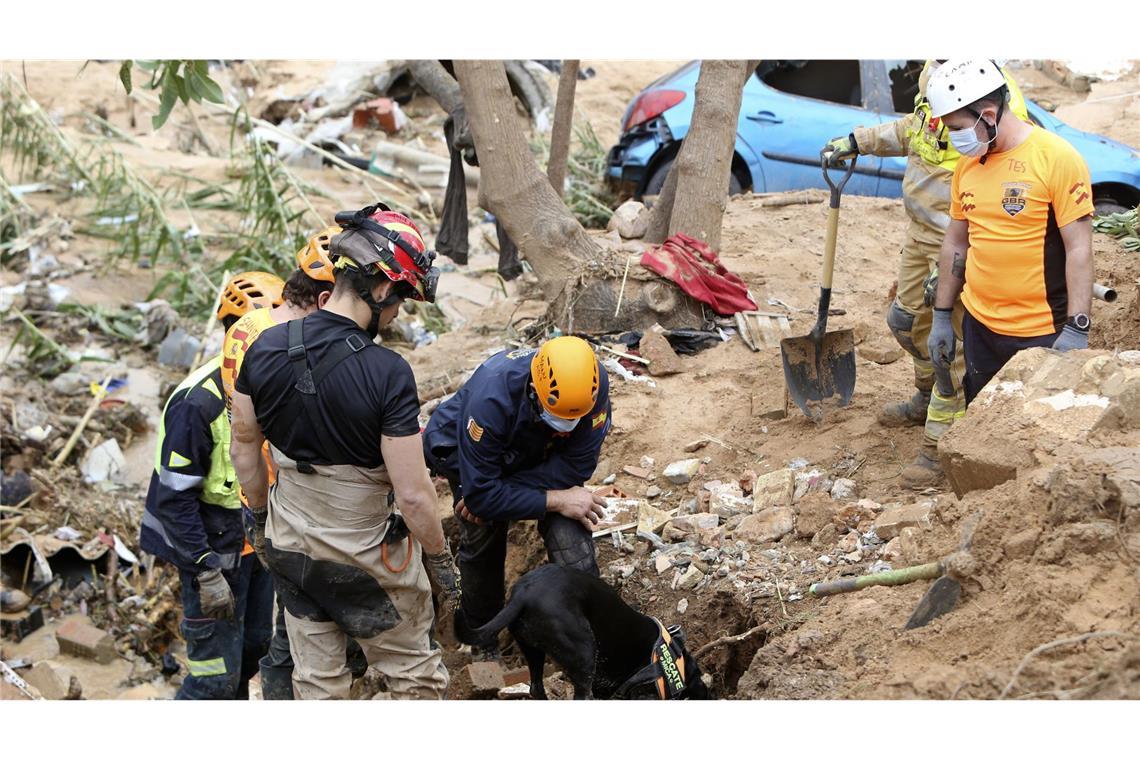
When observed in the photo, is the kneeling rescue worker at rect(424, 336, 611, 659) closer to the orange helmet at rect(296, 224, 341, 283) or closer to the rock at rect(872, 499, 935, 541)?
the orange helmet at rect(296, 224, 341, 283)

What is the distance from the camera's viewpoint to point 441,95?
7.20 m

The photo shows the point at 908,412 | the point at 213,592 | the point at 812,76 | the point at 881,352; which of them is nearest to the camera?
the point at 213,592

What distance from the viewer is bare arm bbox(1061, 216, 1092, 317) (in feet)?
13.7

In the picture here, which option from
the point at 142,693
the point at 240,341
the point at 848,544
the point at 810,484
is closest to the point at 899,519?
the point at 848,544

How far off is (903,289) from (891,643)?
7.85 ft

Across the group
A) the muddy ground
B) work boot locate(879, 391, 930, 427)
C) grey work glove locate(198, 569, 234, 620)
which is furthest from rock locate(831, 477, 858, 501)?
grey work glove locate(198, 569, 234, 620)

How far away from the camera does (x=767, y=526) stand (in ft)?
16.2

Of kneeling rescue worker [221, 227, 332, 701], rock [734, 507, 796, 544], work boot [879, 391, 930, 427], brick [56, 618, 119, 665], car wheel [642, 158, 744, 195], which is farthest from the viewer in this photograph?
car wheel [642, 158, 744, 195]

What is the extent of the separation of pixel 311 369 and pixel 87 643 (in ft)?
11.6

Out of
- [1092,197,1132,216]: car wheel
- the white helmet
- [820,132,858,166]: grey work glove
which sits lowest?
[1092,197,1132,216]: car wheel

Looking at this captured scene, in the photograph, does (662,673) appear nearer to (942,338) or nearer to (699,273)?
(942,338)

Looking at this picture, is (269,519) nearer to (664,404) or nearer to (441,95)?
(664,404)

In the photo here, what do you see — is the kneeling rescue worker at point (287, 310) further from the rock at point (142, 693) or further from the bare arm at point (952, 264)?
the bare arm at point (952, 264)

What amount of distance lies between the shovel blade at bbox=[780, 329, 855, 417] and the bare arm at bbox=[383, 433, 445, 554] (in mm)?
2883
